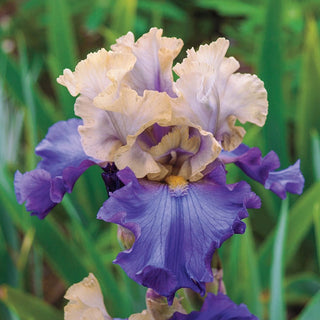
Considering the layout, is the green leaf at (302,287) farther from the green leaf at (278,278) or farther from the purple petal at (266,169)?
the purple petal at (266,169)

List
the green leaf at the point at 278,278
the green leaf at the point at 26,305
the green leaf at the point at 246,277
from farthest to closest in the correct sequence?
the green leaf at the point at 26,305 → the green leaf at the point at 246,277 → the green leaf at the point at 278,278

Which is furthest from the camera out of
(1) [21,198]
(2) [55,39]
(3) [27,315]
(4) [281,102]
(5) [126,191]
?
(2) [55,39]

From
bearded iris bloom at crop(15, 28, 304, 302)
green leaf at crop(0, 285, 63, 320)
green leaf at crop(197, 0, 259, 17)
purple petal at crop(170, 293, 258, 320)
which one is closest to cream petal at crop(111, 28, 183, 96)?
bearded iris bloom at crop(15, 28, 304, 302)

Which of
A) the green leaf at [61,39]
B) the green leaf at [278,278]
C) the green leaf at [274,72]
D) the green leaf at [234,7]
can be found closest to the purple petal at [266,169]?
the green leaf at [278,278]

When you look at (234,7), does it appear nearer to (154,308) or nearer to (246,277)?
(246,277)

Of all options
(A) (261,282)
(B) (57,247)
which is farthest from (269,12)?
(B) (57,247)

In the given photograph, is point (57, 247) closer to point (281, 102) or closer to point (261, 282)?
point (261, 282)

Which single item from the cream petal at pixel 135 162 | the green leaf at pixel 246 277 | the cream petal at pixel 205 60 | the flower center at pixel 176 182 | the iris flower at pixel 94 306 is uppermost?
the cream petal at pixel 205 60
